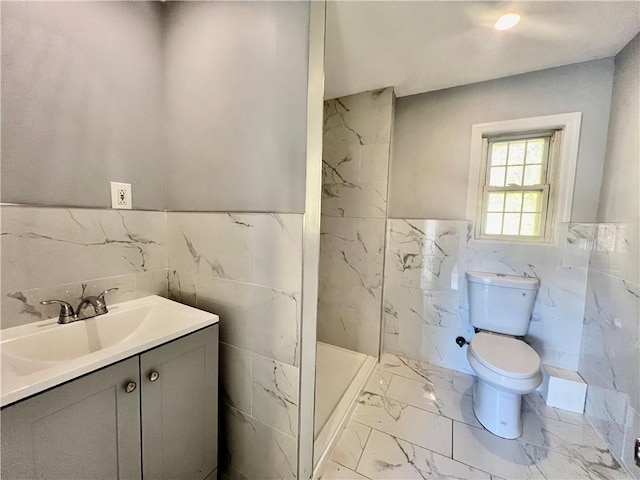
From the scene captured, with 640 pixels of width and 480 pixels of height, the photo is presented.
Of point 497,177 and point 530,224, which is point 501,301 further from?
point 497,177

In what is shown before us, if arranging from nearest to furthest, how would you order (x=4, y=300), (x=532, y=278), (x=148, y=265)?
(x=4, y=300)
(x=148, y=265)
(x=532, y=278)

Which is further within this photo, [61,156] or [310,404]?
[310,404]

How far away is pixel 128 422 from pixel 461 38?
2.28m

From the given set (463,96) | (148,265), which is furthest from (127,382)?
(463,96)

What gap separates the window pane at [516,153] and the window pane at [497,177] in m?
0.08

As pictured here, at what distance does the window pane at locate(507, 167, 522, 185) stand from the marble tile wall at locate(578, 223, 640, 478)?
539 millimetres

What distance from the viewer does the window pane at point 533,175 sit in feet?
6.01

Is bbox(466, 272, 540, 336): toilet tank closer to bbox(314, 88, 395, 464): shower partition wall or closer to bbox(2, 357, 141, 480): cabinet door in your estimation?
bbox(314, 88, 395, 464): shower partition wall

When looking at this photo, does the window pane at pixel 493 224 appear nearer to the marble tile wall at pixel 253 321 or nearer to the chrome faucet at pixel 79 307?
the marble tile wall at pixel 253 321

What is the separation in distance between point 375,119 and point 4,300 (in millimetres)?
2274

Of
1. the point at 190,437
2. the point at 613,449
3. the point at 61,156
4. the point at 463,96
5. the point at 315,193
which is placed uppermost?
the point at 463,96

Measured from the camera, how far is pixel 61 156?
985 millimetres

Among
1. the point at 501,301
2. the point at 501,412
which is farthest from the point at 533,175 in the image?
the point at 501,412

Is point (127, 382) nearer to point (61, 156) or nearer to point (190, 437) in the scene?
point (190, 437)
